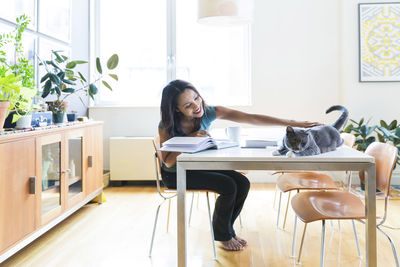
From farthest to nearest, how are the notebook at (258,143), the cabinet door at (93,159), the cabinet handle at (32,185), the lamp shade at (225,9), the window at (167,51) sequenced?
the window at (167,51) < the cabinet door at (93,159) < the lamp shade at (225,9) < the cabinet handle at (32,185) < the notebook at (258,143)

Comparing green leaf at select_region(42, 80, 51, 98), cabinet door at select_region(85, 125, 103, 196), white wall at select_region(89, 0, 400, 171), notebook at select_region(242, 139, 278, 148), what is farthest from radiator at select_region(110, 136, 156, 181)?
notebook at select_region(242, 139, 278, 148)

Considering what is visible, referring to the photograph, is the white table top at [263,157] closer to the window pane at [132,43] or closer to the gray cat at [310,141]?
the gray cat at [310,141]

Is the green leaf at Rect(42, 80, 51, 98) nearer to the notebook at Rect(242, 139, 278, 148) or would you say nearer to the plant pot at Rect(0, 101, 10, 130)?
the plant pot at Rect(0, 101, 10, 130)

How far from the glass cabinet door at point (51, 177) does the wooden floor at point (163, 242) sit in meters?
0.26

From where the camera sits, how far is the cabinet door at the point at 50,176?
7.41 feet

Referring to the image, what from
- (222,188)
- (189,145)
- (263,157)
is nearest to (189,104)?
(189,145)

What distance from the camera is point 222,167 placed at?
5.13 ft

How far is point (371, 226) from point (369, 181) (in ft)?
0.66

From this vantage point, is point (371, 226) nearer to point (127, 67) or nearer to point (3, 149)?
point (3, 149)

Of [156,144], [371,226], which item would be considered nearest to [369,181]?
[371,226]

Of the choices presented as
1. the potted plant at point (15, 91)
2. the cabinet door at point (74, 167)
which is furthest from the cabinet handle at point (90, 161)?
the potted plant at point (15, 91)

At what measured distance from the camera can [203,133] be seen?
1994 mm

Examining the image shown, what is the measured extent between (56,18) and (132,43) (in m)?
1.23

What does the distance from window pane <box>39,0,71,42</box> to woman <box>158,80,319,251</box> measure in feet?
5.80
